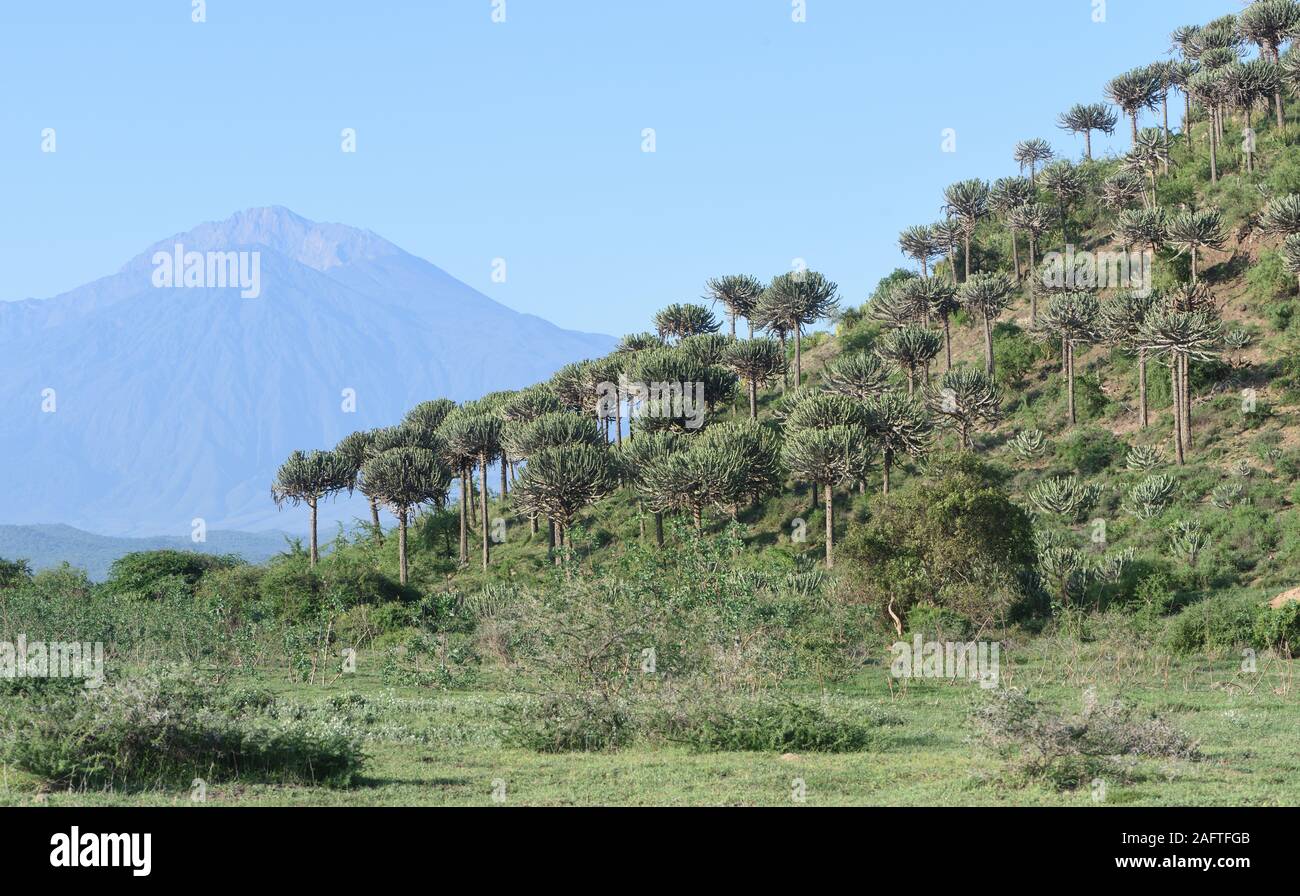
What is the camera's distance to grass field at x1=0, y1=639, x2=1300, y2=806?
12.8 meters

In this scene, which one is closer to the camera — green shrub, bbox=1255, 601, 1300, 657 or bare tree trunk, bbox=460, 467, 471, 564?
green shrub, bbox=1255, 601, 1300, 657

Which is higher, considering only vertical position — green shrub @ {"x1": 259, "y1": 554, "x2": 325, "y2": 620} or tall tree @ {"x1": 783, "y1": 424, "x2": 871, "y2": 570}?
tall tree @ {"x1": 783, "y1": 424, "x2": 871, "y2": 570}

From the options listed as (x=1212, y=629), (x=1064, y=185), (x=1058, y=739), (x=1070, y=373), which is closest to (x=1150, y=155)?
(x=1064, y=185)

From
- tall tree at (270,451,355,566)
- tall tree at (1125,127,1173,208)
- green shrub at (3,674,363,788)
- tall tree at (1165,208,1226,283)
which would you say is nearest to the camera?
green shrub at (3,674,363,788)

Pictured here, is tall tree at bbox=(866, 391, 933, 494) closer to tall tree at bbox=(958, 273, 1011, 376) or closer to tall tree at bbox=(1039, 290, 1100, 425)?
tall tree at bbox=(1039, 290, 1100, 425)

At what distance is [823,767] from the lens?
49.4 feet

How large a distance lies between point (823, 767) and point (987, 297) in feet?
135

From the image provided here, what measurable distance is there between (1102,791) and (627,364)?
44.7 metres

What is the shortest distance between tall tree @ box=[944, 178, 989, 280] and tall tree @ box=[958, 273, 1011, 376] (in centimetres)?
733

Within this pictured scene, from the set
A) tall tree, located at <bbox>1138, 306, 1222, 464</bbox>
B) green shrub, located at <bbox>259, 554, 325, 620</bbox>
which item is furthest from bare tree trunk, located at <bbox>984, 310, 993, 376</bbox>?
green shrub, located at <bbox>259, 554, 325, 620</bbox>

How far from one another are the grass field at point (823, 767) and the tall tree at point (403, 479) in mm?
26210

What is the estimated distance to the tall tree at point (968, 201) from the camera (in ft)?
204

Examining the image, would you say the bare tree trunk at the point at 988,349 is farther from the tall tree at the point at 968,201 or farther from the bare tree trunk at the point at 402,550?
the bare tree trunk at the point at 402,550

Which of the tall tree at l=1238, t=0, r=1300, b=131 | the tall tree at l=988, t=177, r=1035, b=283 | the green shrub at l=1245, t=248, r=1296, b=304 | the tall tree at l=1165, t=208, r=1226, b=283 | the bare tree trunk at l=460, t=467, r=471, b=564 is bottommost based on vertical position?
the bare tree trunk at l=460, t=467, r=471, b=564
